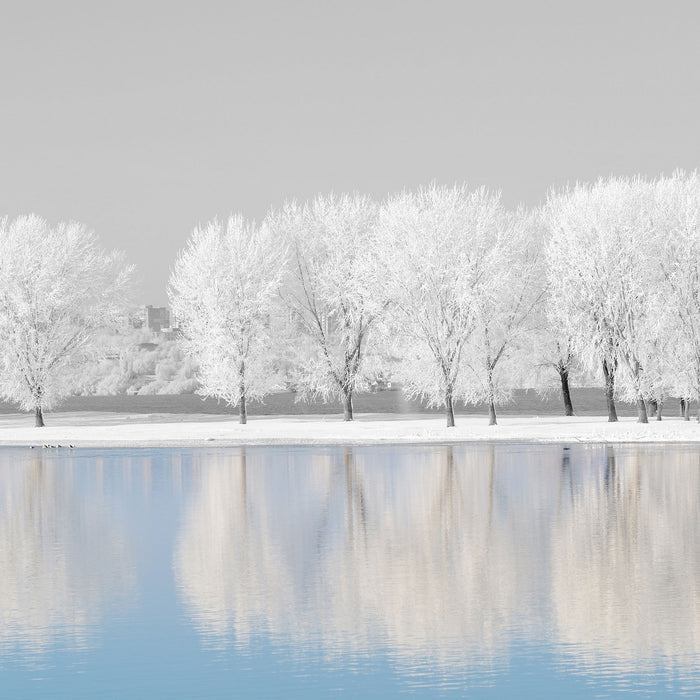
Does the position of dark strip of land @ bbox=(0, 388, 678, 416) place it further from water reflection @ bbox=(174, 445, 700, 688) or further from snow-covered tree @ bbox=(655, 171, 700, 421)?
water reflection @ bbox=(174, 445, 700, 688)

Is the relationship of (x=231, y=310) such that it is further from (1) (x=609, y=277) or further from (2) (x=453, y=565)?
(2) (x=453, y=565)

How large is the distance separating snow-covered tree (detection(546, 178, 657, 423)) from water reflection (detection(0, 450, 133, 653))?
31.3 meters

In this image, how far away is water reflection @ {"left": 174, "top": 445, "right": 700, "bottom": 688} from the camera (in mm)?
13180

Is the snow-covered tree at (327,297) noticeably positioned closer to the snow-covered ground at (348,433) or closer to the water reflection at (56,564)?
the snow-covered ground at (348,433)

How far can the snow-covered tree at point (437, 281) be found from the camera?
A: 5719cm

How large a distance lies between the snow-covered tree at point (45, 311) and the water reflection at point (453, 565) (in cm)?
3462

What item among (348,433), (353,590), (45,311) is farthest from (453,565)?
(45,311)

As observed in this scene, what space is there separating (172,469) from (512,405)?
286ft

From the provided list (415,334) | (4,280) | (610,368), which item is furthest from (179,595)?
(4,280)

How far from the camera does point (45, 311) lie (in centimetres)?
6512

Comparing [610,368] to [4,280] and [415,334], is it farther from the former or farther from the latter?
[4,280]

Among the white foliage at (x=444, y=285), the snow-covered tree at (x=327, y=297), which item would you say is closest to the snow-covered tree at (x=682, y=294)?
the white foliage at (x=444, y=285)

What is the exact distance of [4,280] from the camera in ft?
213

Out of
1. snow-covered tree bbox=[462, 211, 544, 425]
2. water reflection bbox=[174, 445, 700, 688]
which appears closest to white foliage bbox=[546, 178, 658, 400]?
snow-covered tree bbox=[462, 211, 544, 425]
